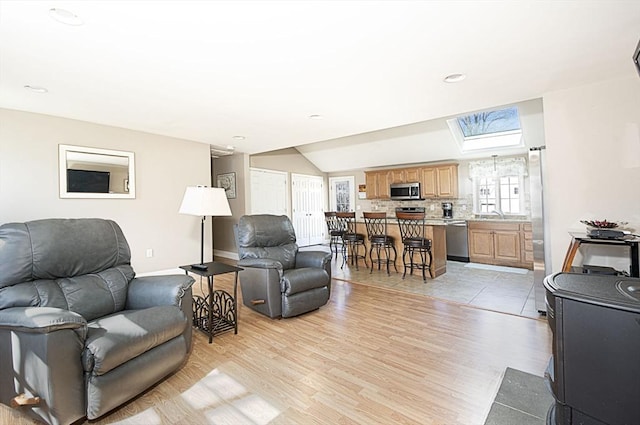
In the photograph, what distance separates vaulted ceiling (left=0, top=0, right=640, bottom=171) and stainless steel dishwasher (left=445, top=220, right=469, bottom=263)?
9.64ft

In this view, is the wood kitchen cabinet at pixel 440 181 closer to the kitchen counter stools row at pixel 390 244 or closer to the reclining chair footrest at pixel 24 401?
the kitchen counter stools row at pixel 390 244

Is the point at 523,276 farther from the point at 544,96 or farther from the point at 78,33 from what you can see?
the point at 78,33

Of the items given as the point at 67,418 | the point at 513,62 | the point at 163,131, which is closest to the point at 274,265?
the point at 67,418

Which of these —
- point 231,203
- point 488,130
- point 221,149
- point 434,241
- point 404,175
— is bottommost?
point 434,241

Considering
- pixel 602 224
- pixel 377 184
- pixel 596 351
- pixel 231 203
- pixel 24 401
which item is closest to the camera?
pixel 596 351

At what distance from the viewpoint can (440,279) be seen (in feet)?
15.4

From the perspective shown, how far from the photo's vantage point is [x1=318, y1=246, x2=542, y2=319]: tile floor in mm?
3546

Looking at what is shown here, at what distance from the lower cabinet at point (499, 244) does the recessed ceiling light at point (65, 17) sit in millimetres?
6264

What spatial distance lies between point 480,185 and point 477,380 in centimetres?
512

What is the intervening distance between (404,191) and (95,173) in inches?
231

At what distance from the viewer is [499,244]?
5598mm

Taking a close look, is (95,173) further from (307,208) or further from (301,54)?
(307,208)

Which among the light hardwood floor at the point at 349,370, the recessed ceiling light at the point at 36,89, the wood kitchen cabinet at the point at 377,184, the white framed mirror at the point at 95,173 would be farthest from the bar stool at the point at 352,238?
the recessed ceiling light at the point at 36,89

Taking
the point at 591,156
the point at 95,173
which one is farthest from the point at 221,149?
the point at 591,156
